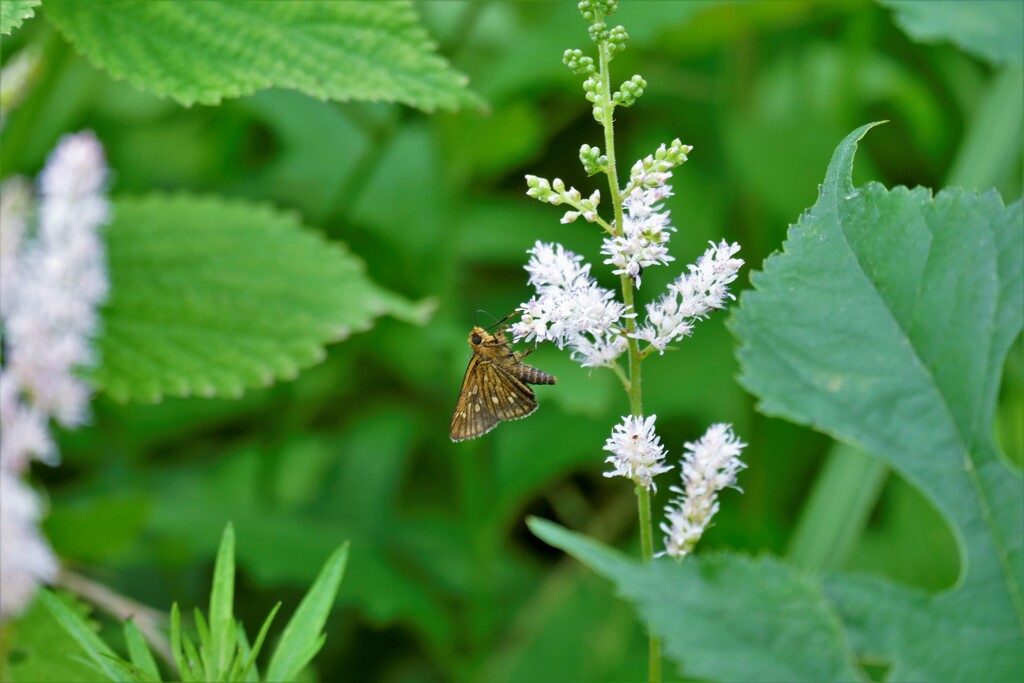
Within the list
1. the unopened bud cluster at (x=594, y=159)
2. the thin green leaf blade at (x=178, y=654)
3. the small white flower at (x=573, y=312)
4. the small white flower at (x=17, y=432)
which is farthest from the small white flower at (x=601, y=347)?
the small white flower at (x=17, y=432)

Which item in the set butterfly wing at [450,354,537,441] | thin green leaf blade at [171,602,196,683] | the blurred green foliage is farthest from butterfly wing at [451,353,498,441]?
the blurred green foliage

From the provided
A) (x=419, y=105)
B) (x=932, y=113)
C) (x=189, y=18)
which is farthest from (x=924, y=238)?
(x=932, y=113)

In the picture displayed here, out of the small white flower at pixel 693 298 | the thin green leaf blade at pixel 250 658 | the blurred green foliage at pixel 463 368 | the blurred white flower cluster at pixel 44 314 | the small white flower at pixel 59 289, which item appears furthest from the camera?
the blurred green foliage at pixel 463 368

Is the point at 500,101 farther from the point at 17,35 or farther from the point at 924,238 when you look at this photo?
the point at 924,238

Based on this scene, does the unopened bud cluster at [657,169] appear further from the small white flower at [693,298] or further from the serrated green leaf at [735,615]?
the serrated green leaf at [735,615]

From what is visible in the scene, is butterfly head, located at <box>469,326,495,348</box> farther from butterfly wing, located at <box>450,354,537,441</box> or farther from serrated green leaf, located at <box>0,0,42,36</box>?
serrated green leaf, located at <box>0,0,42,36</box>
